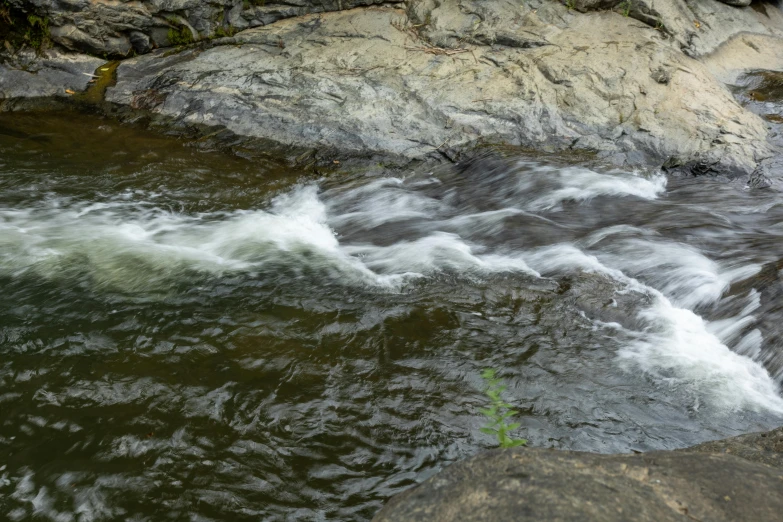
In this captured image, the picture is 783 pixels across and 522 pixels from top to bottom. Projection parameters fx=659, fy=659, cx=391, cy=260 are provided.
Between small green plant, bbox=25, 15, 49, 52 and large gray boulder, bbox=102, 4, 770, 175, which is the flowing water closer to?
large gray boulder, bbox=102, 4, 770, 175

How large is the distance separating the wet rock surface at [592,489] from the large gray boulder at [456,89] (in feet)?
16.2

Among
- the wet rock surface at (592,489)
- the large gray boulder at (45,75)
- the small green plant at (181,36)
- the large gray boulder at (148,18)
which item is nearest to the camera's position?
the wet rock surface at (592,489)

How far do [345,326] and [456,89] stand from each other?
3.99 m

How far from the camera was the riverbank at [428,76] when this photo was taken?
691 centimetres

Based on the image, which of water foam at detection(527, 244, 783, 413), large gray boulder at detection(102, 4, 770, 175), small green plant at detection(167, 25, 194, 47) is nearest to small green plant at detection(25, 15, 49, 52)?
large gray boulder at detection(102, 4, 770, 175)

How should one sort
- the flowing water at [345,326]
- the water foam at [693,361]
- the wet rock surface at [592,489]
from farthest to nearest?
1. the water foam at [693,361]
2. the flowing water at [345,326]
3. the wet rock surface at [592,489]

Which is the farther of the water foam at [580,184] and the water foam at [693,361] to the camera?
the water foam at [580,184]

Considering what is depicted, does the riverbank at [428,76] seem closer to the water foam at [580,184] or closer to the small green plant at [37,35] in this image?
the small green plant at [37,35]

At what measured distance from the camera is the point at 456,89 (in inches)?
291

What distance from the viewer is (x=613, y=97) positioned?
7.14m

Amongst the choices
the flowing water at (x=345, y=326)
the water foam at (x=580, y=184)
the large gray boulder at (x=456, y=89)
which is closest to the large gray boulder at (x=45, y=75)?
the large gray boulder at (x=456, y=89)

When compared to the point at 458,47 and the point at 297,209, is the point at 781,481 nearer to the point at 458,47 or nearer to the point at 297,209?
the point at 297,209

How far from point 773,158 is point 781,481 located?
17.7ft

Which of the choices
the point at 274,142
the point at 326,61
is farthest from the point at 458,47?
the point at 274,142
